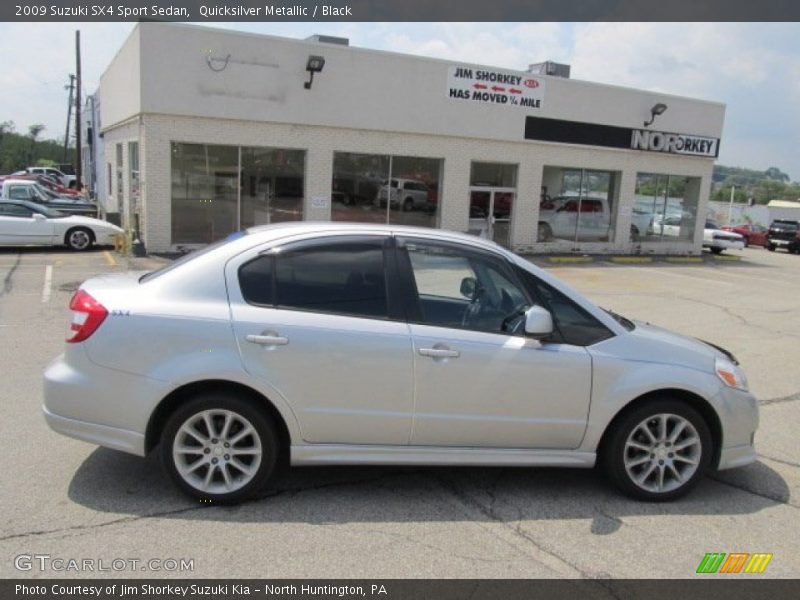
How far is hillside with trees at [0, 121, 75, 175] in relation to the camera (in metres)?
91.5

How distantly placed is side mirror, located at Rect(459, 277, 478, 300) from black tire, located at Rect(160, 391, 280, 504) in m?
1.52

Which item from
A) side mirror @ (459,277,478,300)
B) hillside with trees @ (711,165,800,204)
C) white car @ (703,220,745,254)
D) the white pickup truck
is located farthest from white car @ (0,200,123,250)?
hillside with trees @ (711,165,800,204)

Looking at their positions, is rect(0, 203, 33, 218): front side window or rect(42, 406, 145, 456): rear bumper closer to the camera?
rect(42, 406, 145, 456): rear bumper

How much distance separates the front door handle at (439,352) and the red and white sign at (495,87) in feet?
55.0

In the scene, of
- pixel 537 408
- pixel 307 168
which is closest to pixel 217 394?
pixel 537 408

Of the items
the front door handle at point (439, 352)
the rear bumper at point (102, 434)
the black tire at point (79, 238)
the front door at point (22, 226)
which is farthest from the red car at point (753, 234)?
the rear bumper at point (102, 434)

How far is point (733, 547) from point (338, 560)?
2.23 meters

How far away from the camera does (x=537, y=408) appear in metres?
4.11

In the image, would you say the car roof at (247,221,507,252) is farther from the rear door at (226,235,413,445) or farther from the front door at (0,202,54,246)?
the front door at (0,202,54,246)

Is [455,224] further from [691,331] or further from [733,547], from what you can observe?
[733,547]

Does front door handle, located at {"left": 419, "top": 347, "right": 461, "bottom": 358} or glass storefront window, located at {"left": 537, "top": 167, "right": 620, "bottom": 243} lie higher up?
glass storefront window, located at {"left": 537, "top": 167, "right": 620, "bottom": 243}

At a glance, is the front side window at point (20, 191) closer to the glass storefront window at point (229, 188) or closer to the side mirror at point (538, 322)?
the glass storefront window at point (229, 188)

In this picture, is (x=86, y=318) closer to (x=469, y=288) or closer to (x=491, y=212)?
(x=469, y=288)

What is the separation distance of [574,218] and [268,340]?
2042 centimetres
